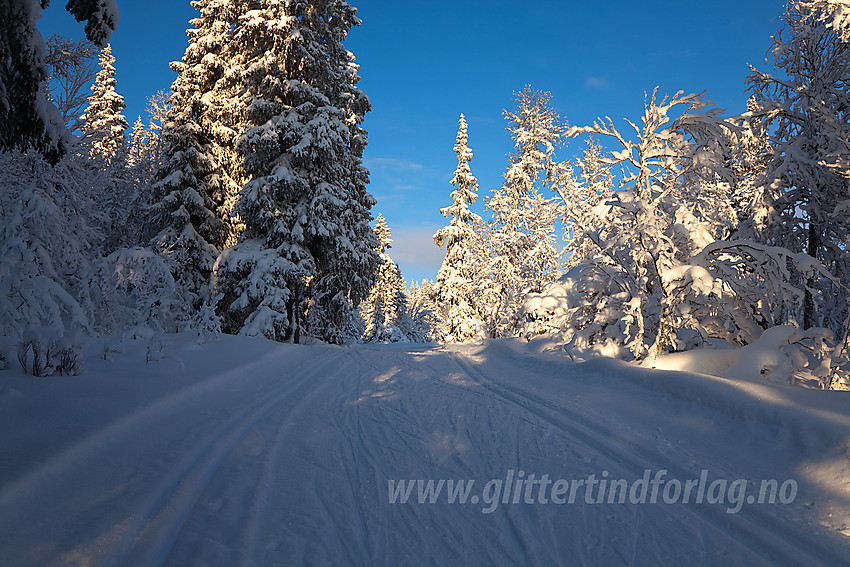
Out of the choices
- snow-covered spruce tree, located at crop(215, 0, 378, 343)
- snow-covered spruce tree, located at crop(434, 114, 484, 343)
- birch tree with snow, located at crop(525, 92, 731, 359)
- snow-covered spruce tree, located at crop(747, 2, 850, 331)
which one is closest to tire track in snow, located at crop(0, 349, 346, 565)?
birch tree with snow, located at crop(525, 92, 731, 359)

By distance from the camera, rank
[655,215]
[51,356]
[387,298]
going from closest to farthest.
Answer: [51,356]
[655,215]
[387,298]

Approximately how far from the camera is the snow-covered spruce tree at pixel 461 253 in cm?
2627

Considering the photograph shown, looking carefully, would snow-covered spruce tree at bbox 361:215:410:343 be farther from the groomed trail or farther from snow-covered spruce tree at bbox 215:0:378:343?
the groomed trail

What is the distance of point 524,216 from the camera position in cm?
2239

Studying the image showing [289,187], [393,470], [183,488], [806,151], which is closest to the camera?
[183,488]

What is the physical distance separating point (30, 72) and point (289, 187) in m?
10.9

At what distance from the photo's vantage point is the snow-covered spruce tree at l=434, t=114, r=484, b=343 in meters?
26.3

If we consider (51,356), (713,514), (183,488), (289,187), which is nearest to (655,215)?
(713,514)

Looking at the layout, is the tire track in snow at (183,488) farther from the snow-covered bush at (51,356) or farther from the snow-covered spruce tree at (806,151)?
the snow-covered spruce tree at (806,151)

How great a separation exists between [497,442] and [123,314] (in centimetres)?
1172

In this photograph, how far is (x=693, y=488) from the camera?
11.9ft

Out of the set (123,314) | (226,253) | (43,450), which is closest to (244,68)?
(226,253)

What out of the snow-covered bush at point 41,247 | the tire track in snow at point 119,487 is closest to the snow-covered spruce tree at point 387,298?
the snow-covered bush at point 41,247

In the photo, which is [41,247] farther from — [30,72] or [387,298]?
[387,298]
